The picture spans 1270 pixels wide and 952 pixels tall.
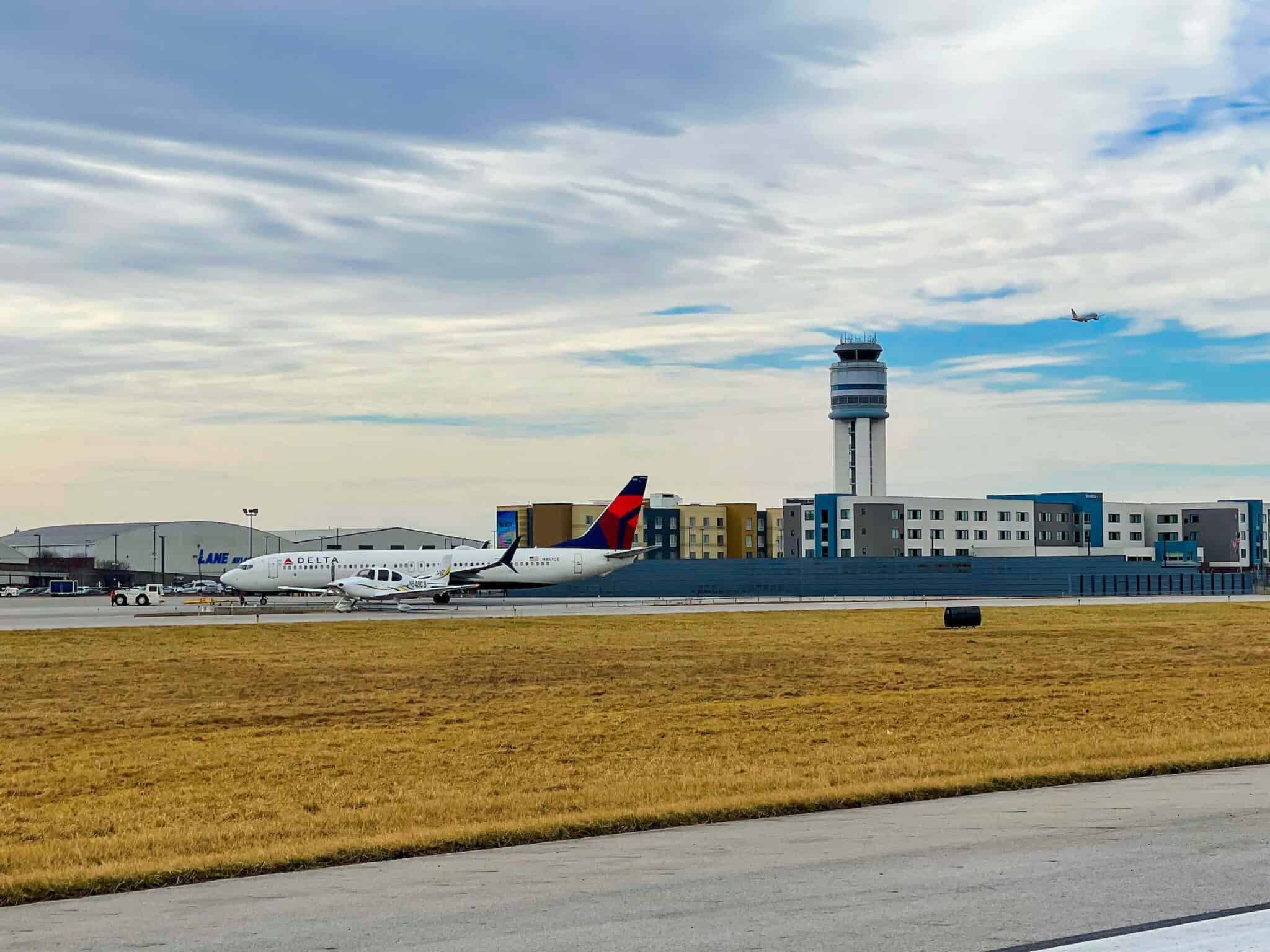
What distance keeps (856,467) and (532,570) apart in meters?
90.4

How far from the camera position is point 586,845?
42.6ft

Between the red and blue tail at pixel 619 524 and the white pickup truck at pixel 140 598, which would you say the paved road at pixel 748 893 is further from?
the white pickup truck at pixel 140 598

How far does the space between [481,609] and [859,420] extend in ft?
322

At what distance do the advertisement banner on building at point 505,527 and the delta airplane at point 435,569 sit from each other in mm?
79179

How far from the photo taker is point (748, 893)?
1003cm

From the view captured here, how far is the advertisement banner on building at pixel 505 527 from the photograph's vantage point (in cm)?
16512

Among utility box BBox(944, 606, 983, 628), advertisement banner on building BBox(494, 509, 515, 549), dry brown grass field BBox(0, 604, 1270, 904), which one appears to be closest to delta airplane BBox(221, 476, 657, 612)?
utility box BBox(944, 606, 983, 628)

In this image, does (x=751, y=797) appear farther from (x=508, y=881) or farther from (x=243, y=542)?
(x=243, y=542)

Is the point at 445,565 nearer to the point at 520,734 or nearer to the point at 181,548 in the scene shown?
the point at 520,734

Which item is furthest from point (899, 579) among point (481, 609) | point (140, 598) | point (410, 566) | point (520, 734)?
point (520, 734)

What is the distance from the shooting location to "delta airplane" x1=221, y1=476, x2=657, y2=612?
78938 millimetres

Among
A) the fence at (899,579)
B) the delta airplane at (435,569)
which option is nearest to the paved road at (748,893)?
the delta airplane at (435,569)

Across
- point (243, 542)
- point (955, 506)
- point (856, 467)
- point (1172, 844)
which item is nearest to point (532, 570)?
point (955, 506)

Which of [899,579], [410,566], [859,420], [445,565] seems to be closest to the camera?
[445,565]
